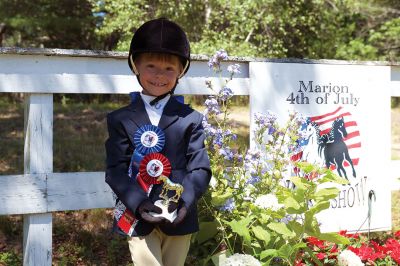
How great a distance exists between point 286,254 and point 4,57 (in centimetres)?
180

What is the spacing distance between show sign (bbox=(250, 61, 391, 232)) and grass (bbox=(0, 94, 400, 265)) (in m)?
0.98

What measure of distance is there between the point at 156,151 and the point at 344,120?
2002 mm

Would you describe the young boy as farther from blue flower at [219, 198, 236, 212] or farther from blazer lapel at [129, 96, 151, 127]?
blue flower at [219, 198, 236, 212]

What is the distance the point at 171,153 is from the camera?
241 centimetres

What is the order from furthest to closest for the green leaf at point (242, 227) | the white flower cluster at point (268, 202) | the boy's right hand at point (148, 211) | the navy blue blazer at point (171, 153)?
the white flower cluster at point (268, 202) → the green leaf at point (242, 227) → the navy blue blazer at point (171, 153) → the boy's right hand at point (148, 211)

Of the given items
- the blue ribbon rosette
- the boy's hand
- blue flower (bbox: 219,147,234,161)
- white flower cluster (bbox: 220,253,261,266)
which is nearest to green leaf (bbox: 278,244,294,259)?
white flower cluster (bbox: 220,253,261,266)

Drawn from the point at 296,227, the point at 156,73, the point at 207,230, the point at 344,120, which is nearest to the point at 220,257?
the point at 207,230

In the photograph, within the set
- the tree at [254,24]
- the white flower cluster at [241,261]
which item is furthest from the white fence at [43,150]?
the tree at [254,24]

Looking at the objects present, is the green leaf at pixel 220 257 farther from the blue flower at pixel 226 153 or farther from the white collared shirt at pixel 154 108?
the white collared shirt at pixel 154 108

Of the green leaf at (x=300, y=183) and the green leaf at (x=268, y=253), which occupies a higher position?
the green leaf at (x=300, y=183)

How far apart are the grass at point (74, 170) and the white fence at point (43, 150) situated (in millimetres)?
576

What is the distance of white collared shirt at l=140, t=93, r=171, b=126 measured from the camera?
244 cm

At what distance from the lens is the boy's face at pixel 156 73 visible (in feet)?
7.97

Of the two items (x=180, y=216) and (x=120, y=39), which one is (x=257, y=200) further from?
(x=120, y=39)
